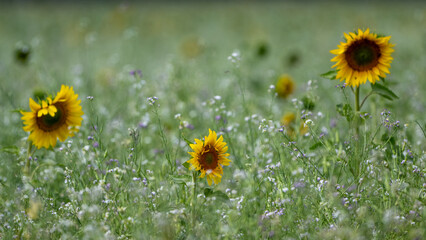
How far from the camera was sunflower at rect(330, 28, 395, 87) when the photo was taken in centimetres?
225

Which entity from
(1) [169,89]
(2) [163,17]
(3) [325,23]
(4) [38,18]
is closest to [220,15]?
(2) [163,17]

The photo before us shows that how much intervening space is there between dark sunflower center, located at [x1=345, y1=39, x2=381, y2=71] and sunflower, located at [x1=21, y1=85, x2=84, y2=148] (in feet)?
4.94

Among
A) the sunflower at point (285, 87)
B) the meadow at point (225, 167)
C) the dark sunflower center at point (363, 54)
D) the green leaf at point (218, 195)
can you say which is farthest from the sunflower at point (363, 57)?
the sunflower at point (285, 87)

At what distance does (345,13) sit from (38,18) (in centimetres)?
895

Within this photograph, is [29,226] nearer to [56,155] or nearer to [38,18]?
[56,155]

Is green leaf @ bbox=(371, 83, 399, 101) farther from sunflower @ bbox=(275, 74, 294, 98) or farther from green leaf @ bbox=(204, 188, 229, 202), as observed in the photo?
sunflower @ bbox=(275, 74, 294, 98)

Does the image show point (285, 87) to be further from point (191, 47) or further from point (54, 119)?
point (191, 47)

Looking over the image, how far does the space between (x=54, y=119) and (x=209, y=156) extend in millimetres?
917

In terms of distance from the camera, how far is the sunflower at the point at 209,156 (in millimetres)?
2070

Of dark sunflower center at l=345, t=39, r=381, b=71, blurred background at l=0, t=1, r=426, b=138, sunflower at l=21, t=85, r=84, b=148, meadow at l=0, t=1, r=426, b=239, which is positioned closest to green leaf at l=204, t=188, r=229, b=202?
meadow at l=0, t=1, r=426, b=239

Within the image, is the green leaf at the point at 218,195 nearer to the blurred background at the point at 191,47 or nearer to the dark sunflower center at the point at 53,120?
the dark sunflower center at the point at 53,120

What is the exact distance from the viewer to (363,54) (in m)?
2.28

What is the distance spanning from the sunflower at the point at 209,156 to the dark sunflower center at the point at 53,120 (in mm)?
812

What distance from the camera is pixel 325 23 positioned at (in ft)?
36.8
